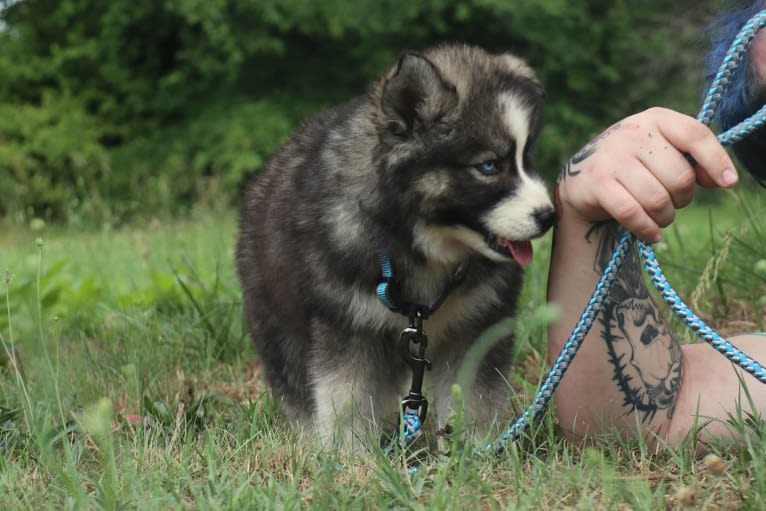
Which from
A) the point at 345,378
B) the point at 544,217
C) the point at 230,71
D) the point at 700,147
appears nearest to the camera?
the point at 700,147

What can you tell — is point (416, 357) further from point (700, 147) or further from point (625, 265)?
point (700, 147)

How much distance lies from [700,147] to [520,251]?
641 mm

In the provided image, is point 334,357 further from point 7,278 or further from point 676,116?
point 676,116

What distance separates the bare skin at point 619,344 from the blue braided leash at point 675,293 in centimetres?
10

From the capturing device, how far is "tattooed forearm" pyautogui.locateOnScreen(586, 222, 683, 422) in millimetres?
2379

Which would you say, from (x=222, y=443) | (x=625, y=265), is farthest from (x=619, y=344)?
(x=222, y=443)

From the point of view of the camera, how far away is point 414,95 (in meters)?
2.51

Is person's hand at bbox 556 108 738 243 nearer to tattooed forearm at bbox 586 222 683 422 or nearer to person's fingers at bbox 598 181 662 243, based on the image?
person's fingers at bbox 598 181 662 243

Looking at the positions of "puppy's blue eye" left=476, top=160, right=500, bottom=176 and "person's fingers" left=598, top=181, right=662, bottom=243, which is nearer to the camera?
"person's fingers" left=598, top=181, right=662, bottom=243

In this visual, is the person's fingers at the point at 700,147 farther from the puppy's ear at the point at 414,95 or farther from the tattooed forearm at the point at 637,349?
the puppy's ear at the point at 414,95

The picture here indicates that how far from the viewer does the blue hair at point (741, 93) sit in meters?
2.63

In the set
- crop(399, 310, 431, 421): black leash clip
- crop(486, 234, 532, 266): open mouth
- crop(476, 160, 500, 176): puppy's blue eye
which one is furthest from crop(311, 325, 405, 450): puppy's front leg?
crop(476, 160, 500, 176): puppy's blue eye

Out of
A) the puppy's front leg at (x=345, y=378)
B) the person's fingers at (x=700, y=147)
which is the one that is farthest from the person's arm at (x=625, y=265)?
the puppy's front leg at (x=345, y=378)

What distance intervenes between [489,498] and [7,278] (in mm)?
1402
